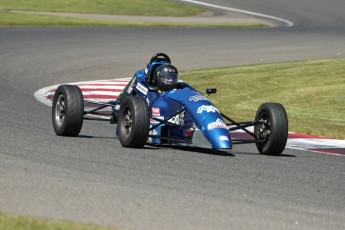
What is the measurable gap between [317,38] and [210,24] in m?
5.96

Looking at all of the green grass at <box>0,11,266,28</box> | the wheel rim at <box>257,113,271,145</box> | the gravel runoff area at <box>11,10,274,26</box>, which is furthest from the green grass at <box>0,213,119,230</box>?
the gravel runoff area at <box>11,10,274,26</box>

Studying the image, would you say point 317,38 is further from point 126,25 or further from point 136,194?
point 136,194

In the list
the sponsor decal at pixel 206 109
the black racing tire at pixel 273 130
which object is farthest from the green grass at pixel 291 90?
the sponsor decal at pixel 206 109

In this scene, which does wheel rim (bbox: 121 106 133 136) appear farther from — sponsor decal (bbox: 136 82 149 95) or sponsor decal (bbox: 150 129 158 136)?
sponsor decal (bbox: 136 82 149 95)

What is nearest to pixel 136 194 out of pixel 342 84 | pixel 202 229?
pixel 202 229

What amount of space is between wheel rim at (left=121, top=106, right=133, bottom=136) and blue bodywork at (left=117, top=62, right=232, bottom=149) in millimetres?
313

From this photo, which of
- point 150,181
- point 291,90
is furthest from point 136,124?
point 291,90

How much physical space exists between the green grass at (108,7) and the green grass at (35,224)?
115ft

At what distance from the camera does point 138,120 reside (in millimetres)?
12188

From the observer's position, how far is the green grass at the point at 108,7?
43.7 m

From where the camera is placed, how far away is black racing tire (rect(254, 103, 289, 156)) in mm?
12547

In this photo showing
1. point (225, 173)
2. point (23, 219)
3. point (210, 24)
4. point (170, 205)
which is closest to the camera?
A: point (23, 219)

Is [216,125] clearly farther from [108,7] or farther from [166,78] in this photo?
[108,7]

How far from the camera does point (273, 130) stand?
1255 centimetres
